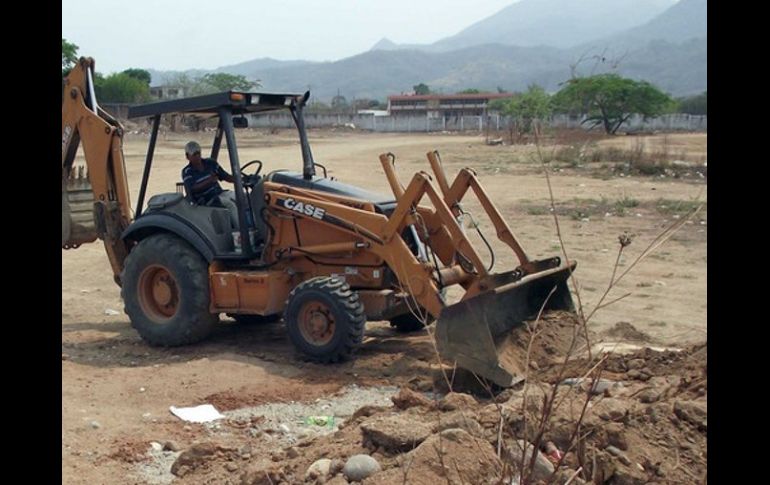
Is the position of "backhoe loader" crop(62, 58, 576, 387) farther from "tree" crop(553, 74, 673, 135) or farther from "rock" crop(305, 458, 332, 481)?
"tree" crop(553, 74, 673, 135)

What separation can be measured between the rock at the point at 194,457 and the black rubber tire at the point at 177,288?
2.84 metres

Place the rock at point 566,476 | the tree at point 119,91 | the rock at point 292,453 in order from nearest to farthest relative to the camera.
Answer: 1. the rock at point 566,476
2. the rock at point 292,453
3. the tree at point 119,91

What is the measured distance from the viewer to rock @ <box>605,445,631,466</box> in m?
4.03

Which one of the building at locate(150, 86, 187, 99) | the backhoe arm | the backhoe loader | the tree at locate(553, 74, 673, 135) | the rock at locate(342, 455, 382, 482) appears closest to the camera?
the rock at locate(342, 455, 382, 482)

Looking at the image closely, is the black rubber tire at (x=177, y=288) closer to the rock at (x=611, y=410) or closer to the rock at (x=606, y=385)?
the rock at (x=606, y=385)

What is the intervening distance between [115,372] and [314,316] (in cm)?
170

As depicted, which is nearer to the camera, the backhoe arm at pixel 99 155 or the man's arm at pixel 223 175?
the man's arm at pixel 223 175

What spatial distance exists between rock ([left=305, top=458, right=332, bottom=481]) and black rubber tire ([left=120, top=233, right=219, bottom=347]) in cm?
377

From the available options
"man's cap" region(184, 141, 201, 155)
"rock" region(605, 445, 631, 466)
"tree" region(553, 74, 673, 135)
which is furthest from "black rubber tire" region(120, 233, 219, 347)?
"tree" region(553, 74, 673, 135)

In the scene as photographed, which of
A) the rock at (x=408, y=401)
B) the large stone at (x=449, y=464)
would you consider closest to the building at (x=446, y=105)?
the rock at (x=408, y=401)

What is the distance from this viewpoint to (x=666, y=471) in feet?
13.2

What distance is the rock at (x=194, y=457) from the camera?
5.13 metres

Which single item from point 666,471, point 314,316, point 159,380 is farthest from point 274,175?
point 666,471

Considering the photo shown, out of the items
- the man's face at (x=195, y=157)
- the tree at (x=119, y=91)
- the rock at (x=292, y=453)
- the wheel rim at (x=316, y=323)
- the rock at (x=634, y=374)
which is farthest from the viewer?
the tree at (x=119, y=91)
